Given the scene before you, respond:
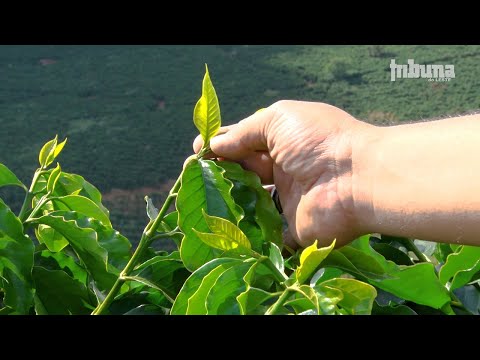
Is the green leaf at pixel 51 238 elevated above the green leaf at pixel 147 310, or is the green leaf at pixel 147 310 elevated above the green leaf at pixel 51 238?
the green leaf at pixel 51 238

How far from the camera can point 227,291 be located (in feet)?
2.14

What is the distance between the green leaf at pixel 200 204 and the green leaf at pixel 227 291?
0.09 meters

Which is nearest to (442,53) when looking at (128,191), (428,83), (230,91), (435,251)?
(428,83)

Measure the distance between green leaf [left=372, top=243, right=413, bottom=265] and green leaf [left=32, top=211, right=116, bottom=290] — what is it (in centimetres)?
31

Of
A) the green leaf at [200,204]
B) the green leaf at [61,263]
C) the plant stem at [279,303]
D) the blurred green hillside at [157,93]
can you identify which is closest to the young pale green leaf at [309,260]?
the plant stem at [279,303]

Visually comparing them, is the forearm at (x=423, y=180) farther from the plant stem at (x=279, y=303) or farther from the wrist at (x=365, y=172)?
→ the plant stem at (x=279, y=303)

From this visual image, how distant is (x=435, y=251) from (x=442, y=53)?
9.97 meters

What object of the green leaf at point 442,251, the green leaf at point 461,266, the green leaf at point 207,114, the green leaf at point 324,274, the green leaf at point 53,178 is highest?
the green leaf at point 207,114

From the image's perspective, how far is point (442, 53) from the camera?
34.3 feet

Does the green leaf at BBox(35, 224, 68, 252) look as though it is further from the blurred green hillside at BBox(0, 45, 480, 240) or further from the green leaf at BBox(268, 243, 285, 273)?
the blurred green hillside at BBox(0, 45, 480, 240)

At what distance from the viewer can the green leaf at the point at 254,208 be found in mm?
788

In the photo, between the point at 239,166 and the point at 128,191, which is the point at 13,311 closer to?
the point at 239,166

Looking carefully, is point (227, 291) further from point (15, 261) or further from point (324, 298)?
point (15, 261)

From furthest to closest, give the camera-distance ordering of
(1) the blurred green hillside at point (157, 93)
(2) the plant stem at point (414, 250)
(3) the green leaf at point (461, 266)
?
(1) the blurred green hillside at point (157, 93)
(2) the plant stem at point (414, 250)
(3) the green leaf at point (461, 266)
